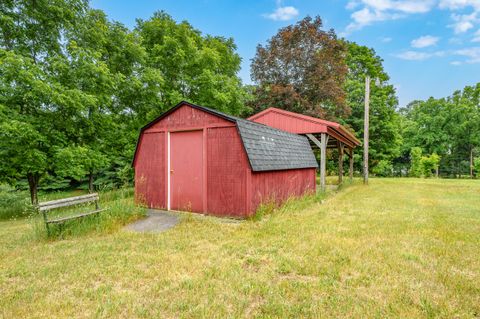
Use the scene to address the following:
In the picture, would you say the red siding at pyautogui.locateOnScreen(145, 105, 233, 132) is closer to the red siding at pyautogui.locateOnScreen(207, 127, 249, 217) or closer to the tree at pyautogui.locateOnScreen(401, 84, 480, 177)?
the red siding at pyautogui.locateOnScreen(207, 127, 249, 217)

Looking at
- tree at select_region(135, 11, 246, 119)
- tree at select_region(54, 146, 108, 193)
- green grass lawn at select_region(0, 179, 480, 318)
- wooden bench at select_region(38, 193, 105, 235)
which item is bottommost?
green grass lawn at select_region(0, 179, 480, 318)

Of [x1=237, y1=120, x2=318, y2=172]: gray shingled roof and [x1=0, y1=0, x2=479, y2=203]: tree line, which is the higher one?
[x1=0, y1=0, x2=479, y2=203]: tree line

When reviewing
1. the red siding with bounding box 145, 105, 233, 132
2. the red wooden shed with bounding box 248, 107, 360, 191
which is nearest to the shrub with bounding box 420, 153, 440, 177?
the red wooden shed with bounding box 248, 107, 360, 191

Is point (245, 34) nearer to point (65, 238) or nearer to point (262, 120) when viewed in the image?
point (262, 120)

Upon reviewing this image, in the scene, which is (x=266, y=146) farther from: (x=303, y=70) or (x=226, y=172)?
(x=303, y=70)

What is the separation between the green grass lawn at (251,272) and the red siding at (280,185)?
38.6 inches

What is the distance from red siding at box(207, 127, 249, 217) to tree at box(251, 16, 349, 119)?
35.4 ft

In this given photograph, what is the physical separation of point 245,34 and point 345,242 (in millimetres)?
15913

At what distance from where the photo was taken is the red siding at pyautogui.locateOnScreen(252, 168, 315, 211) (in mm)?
6012

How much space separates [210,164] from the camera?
621cm

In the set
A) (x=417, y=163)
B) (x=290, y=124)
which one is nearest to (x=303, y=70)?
(x=290, y=124)

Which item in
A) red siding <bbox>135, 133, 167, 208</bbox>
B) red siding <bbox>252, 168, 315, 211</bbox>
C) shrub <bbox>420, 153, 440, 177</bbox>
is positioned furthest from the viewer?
shrub <bbox>420, 153, 440, 177</bbox>

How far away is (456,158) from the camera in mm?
27469

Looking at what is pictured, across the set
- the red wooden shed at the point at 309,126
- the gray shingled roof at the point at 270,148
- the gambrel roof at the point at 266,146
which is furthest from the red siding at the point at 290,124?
the gambrel roof at the point at 266,146
